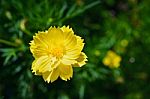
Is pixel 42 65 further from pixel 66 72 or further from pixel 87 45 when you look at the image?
pixel 87 45

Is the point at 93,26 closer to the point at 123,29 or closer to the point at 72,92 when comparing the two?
the point at 123,29

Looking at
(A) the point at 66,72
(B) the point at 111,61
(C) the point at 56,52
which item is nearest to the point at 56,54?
(C) the point at 56,52

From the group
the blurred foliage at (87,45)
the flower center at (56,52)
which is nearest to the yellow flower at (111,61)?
the blurred foliage at (87,45)

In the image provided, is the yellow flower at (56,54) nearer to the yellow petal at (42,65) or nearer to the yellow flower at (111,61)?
the yellow petal at (42,65)

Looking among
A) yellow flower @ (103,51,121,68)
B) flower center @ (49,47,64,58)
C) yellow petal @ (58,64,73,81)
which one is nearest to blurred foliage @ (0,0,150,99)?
yellow flower @ (103,51,121,68)

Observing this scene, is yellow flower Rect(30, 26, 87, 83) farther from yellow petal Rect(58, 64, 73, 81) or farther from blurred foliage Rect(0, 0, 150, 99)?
blurred foliage Rect(0, 0, 150, 99)

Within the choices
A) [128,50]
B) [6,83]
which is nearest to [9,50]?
[6,83]

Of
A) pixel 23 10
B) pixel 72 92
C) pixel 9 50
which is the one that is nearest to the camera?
pixel 9 50

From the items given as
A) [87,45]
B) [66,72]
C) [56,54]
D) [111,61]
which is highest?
[87,45]
